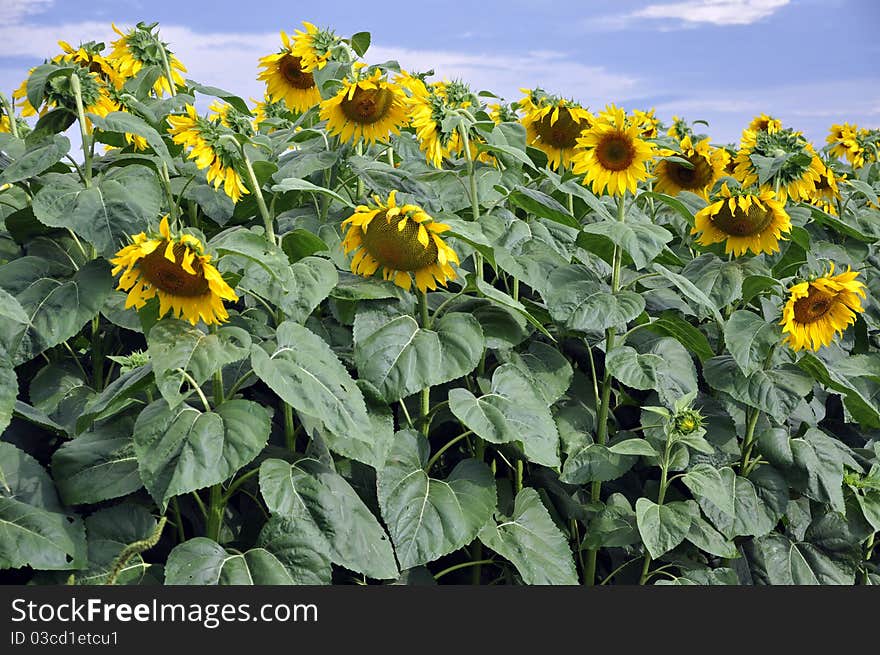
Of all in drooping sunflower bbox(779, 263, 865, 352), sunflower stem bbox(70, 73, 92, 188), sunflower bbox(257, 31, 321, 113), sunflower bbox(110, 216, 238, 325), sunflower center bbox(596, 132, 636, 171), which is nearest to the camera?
sunflower bbox(110, 216, 238, 325)

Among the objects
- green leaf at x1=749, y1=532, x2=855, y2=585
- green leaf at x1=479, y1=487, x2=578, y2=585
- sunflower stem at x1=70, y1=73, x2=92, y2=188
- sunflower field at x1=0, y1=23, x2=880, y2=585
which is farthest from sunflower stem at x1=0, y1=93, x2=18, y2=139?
green leaf at x1=749, y1=532, x2=855, y2=585

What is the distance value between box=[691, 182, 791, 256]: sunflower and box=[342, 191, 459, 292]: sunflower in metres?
1.10

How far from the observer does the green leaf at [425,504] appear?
8.23 feet

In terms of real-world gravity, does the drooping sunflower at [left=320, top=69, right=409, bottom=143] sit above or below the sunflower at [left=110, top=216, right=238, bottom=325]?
above

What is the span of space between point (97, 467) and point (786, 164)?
252 cm

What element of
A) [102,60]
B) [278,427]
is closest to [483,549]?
[278,427]

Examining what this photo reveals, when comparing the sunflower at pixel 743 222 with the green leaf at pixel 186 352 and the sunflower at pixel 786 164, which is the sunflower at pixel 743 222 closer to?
the sunflower at pixel 786 164

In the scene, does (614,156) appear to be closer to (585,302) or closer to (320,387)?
(585,302)

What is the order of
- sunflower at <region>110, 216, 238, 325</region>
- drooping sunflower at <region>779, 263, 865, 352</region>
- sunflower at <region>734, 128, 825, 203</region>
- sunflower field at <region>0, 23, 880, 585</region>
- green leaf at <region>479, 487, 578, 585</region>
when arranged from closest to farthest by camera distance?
sunflower at <region>110, 216, 238, 325</region> → sunflower field at <region>0, 23, 880, 585</region> → green leaf at <region>479, 487, 578, 585</region> → drooping sunflower at <region>779, 263, 865, 352</region> → sunflower at <region>734, 128, 825, 203</region>

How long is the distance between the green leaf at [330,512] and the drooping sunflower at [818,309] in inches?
56.9

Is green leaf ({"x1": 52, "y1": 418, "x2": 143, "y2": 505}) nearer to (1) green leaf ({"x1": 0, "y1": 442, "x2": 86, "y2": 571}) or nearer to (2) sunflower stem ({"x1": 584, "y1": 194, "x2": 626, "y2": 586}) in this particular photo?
(1) green leaf ({"x1": 0, "y1": 442, "x2": 86, "y2": 571})

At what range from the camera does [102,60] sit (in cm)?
348

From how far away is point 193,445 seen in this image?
2203 millimetres

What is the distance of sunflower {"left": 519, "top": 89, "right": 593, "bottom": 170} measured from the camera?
3576 millimetres
